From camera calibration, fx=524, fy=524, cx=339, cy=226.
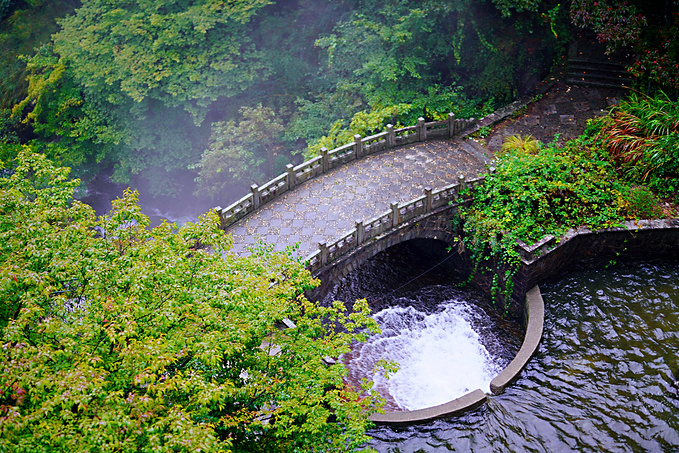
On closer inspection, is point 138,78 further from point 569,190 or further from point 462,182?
point 569,190

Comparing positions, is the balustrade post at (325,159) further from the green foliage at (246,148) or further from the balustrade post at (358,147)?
the green foliage at (246,148)

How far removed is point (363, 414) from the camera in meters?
15.2

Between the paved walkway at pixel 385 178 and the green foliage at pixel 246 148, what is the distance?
1081cm

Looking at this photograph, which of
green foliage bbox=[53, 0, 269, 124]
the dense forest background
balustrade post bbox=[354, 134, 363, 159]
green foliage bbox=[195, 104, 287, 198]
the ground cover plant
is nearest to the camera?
the ground cover plant

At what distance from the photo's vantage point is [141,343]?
1019cm

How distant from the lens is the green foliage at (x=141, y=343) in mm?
9094

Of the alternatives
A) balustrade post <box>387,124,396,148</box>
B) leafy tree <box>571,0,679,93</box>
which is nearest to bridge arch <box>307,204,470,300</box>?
balustrade post <box>387,124,396,148</box>

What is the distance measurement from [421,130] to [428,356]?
10527 mm

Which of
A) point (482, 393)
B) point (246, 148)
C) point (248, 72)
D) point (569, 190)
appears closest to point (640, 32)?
point (569, 190)

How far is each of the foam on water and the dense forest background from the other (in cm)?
966

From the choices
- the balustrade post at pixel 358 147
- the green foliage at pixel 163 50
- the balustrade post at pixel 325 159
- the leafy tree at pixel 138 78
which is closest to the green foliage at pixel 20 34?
the leafy tree at pixel 138 78

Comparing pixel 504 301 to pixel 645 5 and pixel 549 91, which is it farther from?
pixel 645 5

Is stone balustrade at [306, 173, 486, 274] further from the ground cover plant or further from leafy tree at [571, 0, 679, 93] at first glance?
leafy tree at [571, 0, 679, 93]

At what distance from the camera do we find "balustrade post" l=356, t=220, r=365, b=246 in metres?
19.9
